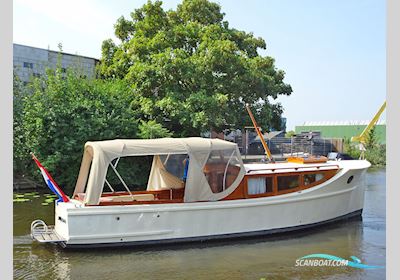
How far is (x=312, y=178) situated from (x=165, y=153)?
4.41 metres

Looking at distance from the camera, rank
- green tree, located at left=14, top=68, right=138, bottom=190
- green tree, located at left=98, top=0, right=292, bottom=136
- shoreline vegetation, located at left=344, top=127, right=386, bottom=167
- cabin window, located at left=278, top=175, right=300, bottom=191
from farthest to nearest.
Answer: shoreline vegetation, located at left=344, top=127, right=386, bottom=167 < green tree, located at left=98, top=0, right=292, bottom=136 < green tree, located at left=14, top=68, right=138, bottom=190 < cabin window, located at left=278, top=175, right=300, bottom=191

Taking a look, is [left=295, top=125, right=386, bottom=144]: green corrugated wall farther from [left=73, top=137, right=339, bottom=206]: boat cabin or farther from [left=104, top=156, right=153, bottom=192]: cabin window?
[left=73, top=137, right=339, bottom=206]: boat cabin

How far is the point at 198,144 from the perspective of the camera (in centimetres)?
1042

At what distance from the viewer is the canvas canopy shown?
377 inches

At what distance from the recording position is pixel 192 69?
19.8 meters

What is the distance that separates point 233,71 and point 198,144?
10.6 metres

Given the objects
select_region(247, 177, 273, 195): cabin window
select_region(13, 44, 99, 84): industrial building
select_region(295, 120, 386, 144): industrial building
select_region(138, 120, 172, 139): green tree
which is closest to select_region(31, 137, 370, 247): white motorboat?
select_region(247, 177, 273, 195): cabin window

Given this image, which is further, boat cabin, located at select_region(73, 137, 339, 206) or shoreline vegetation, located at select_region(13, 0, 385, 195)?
shoreline vegetation, located at select_region(13, 0, 385, 195)

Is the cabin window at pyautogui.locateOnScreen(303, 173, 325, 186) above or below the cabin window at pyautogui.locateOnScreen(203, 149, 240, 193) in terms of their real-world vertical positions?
below

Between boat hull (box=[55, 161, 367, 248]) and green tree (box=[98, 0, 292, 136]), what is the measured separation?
792 cm

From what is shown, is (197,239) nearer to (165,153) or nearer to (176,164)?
(176,164)

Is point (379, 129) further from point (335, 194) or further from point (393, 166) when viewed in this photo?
point (393, 166)

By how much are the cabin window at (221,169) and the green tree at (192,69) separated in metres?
8.03

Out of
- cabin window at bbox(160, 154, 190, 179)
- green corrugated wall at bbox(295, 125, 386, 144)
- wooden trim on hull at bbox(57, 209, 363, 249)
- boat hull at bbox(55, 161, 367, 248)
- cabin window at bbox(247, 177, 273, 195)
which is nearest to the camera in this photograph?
boat hull at bbox(55, 161, 367, 248)
